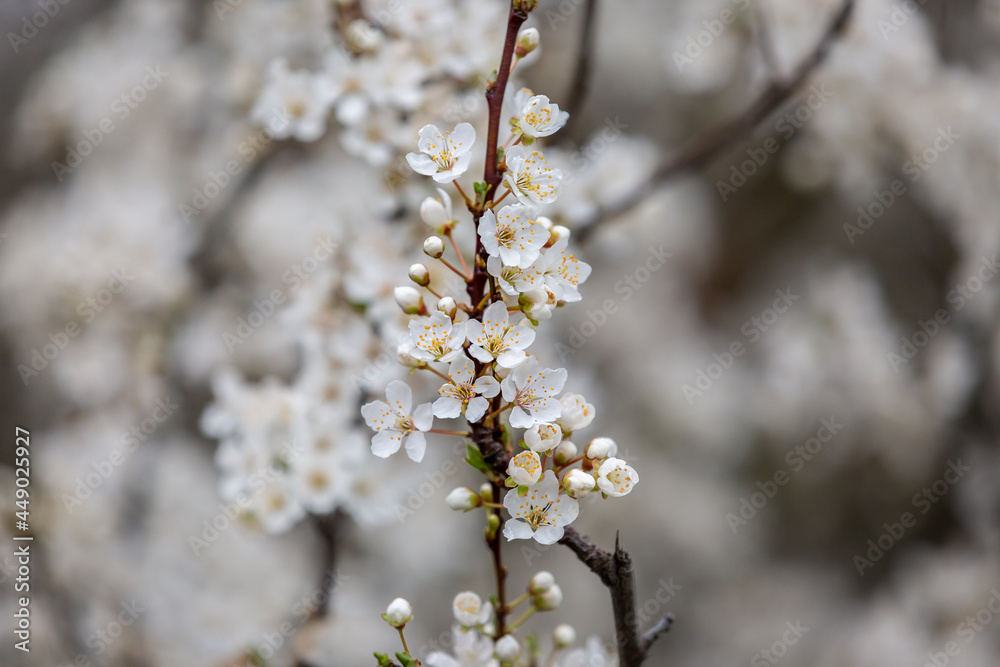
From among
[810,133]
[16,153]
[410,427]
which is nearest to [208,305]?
[16,153]

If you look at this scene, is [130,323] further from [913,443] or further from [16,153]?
[913,443]

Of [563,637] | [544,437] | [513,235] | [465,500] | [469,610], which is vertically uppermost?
[513,235]

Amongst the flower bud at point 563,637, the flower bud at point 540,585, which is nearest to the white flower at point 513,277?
the flower bud at point 540,585

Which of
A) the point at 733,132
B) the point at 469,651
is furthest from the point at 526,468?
the point at 733,132

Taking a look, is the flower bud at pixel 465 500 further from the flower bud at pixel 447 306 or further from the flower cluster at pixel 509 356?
the flower bud at pixel 447 306

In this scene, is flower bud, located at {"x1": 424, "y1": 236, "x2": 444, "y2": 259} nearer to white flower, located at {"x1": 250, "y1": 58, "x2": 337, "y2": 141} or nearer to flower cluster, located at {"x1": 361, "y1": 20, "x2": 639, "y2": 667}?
flower cluster, located at {"x1": 361, "y1": 20, "x2": 639, "y2": 667}

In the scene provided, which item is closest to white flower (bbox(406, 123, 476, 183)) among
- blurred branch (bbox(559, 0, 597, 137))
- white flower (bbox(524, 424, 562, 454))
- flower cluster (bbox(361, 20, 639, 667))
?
flower cluster (bbox(361, 20, 639, 667))

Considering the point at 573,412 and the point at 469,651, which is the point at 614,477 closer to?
the point at 573,412
